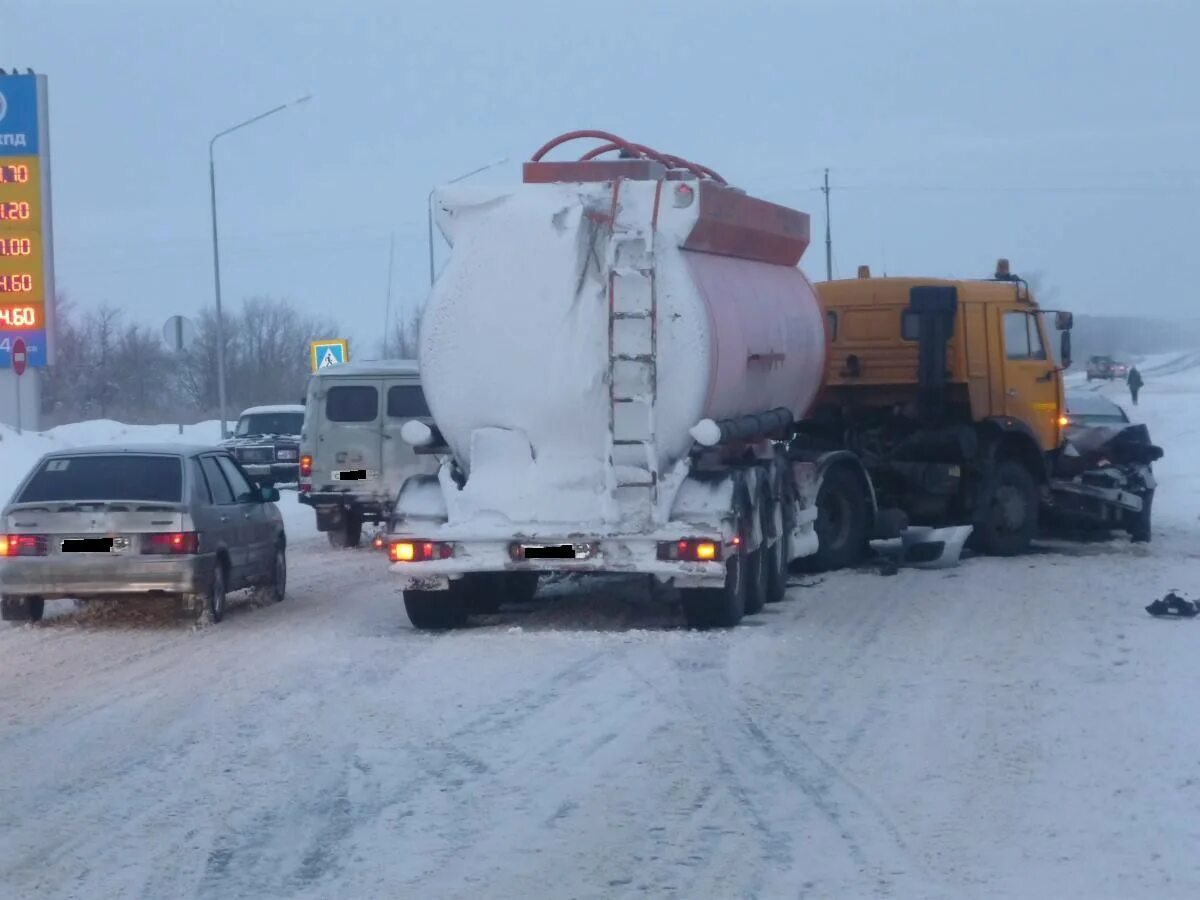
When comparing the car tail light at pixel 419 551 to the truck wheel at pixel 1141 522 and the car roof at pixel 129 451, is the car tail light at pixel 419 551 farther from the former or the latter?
the truck wheel at pixel 1141 522

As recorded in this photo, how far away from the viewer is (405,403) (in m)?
22.8

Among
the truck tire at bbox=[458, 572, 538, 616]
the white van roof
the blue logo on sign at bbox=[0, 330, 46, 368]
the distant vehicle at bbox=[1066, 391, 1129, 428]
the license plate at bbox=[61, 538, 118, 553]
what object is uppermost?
the blue logo on sign at bbox=[0, 330, 46, 368]

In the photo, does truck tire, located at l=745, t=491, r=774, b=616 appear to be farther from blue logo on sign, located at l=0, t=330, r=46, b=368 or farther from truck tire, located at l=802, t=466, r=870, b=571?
blue logo on sign, located at l=0, t=330, r=46, b=368

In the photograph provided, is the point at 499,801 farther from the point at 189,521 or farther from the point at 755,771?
the point at 189,521

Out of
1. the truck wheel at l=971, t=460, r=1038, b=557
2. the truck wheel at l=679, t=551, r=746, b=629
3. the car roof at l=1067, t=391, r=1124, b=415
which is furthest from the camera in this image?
the car roof at l=1067, t=391, r=1124, b=415

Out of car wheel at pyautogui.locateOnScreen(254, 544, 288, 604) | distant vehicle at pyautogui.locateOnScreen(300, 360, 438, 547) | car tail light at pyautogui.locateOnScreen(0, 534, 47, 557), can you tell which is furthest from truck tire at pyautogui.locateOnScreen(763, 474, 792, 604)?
distant vehicle at pyautogui.locateOnScreen(300, 360, 438, 547)

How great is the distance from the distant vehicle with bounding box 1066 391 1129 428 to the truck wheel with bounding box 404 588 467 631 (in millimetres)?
11780

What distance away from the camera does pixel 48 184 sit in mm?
37031

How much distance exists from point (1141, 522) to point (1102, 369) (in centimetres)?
8317

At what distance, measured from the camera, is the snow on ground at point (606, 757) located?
7.08 m

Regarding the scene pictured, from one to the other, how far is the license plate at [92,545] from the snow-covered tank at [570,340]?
8.82 ft

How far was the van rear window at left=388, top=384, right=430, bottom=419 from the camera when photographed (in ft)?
74.7

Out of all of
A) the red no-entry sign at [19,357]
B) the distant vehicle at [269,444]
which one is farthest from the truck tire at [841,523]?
the red no-entry sign at [19,357]

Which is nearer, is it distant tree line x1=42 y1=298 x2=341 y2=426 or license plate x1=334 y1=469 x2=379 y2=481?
license plate x1=334 y1=469 x2=379 y2=481
